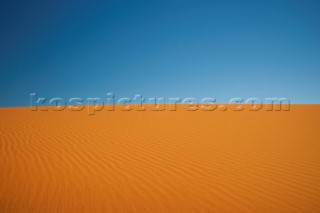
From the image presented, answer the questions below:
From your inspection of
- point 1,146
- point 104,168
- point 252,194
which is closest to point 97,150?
point 104,168

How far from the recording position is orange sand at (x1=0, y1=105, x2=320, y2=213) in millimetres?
4148

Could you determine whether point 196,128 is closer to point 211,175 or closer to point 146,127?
point 146,127

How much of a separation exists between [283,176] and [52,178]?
547 centimetres

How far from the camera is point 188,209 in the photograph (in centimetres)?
396

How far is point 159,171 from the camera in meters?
5.71

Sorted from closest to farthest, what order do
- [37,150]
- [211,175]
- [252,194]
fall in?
[252,194] < [211,175] < [37,150]

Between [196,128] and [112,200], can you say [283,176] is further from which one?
[196,128]

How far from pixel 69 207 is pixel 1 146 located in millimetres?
5574

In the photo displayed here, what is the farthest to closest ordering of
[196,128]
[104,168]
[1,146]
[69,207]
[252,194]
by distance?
[196,128]
[1,146]
[104,168]
[252,194]
[69,207]

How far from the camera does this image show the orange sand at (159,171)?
4.15m

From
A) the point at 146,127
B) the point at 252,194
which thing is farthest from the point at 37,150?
the point at 252,194

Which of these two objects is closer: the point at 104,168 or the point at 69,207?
the point at 69,207

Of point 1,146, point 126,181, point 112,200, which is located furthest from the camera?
point 1,146

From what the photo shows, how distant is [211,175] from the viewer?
17.9 ft
